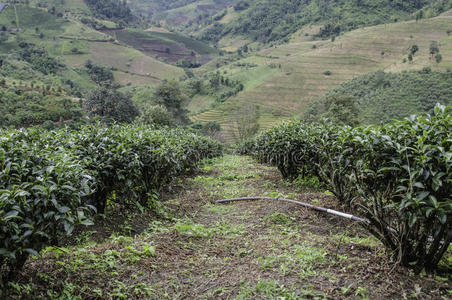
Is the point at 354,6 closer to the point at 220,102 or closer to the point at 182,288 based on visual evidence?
the point at 220,102

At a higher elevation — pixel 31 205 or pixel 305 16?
pixel 305 16

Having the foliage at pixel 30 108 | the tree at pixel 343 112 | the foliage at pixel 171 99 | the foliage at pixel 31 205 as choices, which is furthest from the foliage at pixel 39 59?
the foliage at pixel 31 205

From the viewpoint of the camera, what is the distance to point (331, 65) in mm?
78875

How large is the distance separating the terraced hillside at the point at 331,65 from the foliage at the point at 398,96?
9265mm

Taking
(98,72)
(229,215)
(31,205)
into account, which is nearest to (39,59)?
(98,72)

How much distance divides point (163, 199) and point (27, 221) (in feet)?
15.7

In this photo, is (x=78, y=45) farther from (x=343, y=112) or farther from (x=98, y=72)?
(x=343, y=112)

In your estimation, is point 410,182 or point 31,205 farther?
A: point 410,182

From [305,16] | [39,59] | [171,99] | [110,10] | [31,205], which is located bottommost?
[171,99]

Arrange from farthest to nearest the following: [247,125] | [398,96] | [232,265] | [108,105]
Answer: [398,96], [247,125], [108,105], [232,265]

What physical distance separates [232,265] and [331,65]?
3326 inches

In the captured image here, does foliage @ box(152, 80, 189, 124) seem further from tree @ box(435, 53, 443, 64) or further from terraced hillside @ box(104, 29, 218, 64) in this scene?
terraced hillside @ box(104, 29, 218, 64)

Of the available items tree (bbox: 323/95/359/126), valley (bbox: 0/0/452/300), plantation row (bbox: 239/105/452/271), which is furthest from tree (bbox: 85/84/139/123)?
plantation row (bbox: 239/105/452/271)

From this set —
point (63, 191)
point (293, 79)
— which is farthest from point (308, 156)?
point (293, 79)
